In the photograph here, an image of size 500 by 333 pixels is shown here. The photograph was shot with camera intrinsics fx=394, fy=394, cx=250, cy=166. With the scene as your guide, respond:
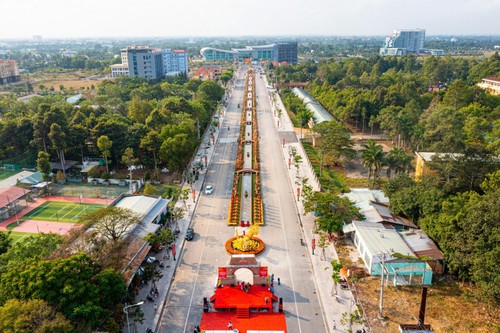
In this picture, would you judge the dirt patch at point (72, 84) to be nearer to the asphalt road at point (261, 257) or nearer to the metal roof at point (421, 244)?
the asphalt road at point (261, 257)

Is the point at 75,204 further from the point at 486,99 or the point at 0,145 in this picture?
the point at 486,99

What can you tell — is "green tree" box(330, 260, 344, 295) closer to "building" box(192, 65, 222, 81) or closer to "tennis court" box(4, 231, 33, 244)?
"tennis court" box(4, 231, 33, 244)

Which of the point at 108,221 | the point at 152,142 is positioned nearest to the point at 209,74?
the point at 152,142

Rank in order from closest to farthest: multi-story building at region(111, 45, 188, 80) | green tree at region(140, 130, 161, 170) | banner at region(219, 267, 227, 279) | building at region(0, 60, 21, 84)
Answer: banner at region(219, 267, 227, 279) → green tree at region(140, 130, 161, 170) → multi-story building at region(111, 45, 188, 80) → building at region(0, 60, 21, 84)

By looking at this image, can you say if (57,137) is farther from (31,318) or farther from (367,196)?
(367,196)

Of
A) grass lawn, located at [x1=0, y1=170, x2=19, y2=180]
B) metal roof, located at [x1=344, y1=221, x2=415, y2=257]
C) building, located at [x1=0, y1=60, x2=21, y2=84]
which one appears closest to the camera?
metal roof, located at [x1=344, y1=221, x2=415, y2=257]

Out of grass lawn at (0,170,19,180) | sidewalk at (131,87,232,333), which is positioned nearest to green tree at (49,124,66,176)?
grass lawn at (0,170,19,180)

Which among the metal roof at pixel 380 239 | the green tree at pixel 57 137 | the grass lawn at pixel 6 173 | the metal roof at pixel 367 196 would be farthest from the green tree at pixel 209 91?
the metal roof at pixel 380 239
